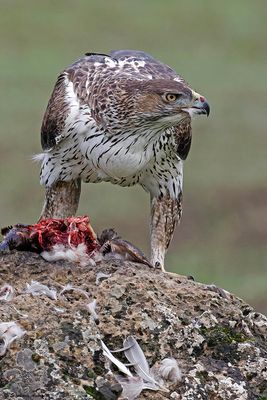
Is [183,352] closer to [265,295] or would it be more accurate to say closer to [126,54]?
[126,54]

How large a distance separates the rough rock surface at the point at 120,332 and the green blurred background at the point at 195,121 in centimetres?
813

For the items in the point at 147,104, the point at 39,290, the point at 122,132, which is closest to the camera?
the point at 39,290

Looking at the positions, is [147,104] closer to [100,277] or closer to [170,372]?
[100,277]

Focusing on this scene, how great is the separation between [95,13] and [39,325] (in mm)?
28326

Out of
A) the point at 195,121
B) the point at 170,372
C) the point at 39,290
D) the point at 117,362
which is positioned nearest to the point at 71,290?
the point at 39,290

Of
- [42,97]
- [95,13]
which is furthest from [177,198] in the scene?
[95,13]

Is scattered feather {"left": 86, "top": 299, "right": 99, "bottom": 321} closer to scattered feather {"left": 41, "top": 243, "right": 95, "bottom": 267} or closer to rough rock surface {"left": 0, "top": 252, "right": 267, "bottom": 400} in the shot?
rough rock surface {"left": 0, "top": 252, "right": 267, "bottom": 400}

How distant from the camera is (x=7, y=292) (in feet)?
25.3

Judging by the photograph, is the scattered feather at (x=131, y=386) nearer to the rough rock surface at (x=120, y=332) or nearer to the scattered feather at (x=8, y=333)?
the rough rock surface at (x=120, y=332)

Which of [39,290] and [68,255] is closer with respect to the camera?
[39,290]

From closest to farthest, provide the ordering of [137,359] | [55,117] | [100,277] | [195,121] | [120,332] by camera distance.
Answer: [137,359]
[120,332]
[100,277]
[55,117]
[195,121]

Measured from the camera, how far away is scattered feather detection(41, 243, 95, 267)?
26.3ft

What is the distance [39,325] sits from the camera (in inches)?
290

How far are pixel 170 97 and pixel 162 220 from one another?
128 cm
